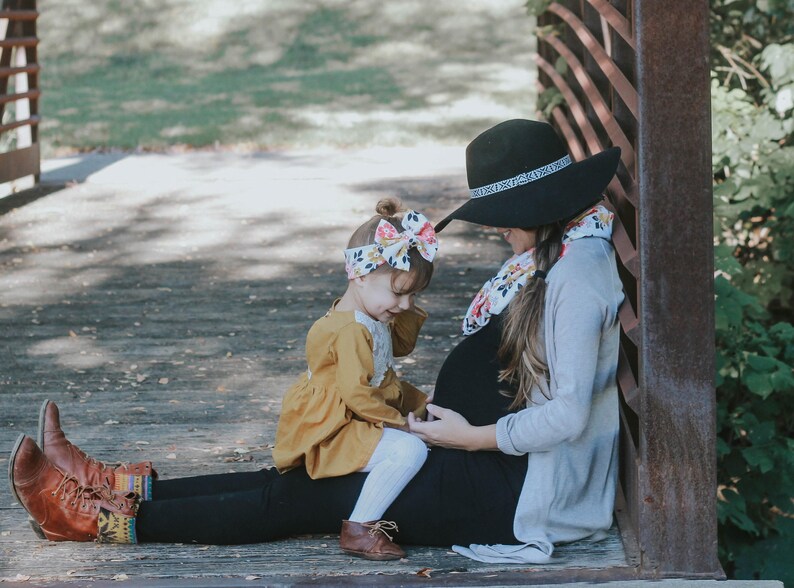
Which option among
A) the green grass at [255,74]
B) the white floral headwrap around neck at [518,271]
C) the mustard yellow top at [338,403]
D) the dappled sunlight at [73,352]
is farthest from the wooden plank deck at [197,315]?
the green grass at [255,74]

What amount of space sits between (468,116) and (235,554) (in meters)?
10.9

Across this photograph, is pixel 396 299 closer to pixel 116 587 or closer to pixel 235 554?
pixel 235 554

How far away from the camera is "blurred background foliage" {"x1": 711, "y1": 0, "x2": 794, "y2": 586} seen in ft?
15.9

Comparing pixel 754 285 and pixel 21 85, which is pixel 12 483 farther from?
pixel 21 85

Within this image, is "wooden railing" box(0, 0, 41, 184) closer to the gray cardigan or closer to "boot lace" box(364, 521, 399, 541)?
"boot lace" box(364, 521, 399, 541)

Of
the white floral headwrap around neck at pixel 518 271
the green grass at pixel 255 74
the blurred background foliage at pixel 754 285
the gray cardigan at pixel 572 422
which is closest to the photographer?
the gray cardigan at pixel 572 422

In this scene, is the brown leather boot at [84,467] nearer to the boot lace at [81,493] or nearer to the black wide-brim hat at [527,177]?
the boot lace at [81,493]

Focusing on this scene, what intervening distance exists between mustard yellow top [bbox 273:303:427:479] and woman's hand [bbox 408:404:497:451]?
8 centimetres

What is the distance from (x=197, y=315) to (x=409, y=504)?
2.97m

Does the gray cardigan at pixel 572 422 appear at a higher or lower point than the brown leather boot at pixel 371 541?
higher

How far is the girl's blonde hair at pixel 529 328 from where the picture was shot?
291cm

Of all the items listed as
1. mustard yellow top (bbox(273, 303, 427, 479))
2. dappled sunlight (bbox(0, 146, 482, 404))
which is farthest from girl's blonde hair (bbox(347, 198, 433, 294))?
dappled sunlight (bbox(0, 146, 482, 404))

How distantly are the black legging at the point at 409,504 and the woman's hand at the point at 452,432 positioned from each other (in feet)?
0.15

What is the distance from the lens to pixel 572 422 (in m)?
2.82
